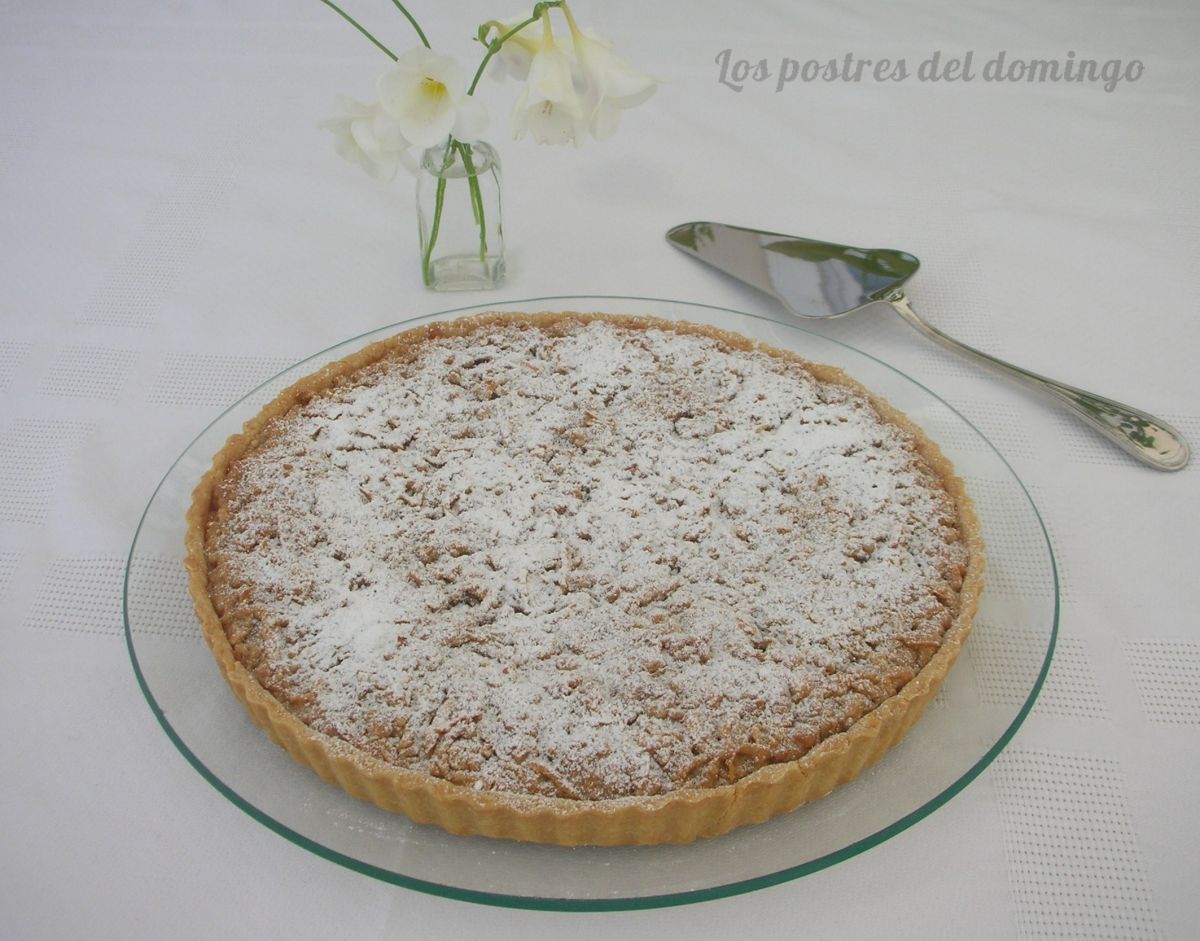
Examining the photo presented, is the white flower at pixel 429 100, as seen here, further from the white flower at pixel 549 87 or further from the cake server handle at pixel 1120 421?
the cake server handle at pixel 1120 421

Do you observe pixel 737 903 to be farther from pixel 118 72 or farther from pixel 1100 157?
pixel 118 72

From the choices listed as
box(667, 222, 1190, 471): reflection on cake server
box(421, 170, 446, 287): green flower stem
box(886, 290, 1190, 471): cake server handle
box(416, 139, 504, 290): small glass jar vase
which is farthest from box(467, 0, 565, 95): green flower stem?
box(886, 290, 1190, 471): cake server handle

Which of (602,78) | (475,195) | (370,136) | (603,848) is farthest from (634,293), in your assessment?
(603,848)

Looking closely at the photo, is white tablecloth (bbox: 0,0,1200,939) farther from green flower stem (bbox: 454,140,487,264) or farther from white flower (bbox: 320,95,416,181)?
white flower (bbox: 320,95,416,181)

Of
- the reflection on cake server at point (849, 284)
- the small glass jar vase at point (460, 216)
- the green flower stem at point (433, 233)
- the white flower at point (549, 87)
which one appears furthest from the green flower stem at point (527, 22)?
the reflection on cake server at point (849, 284)

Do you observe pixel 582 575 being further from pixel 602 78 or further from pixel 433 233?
pixel 433 233

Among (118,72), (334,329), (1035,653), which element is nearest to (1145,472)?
(1035,653)
